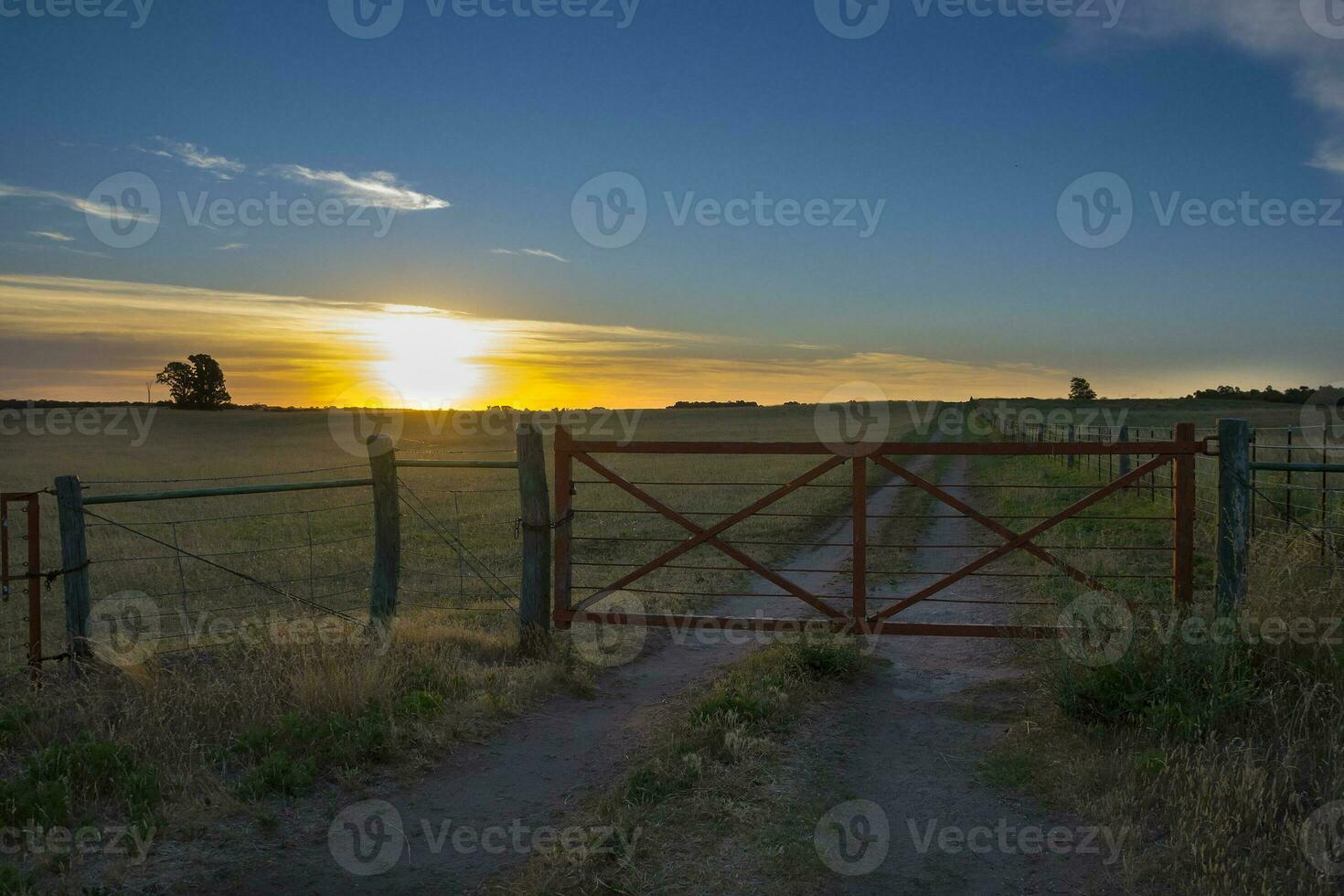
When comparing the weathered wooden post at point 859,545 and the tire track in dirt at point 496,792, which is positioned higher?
the weathered wooden post at point 859,545

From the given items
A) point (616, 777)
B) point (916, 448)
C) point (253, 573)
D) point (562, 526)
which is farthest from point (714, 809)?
point (253, 573)

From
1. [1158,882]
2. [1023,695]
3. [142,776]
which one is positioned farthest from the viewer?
[1023,695]

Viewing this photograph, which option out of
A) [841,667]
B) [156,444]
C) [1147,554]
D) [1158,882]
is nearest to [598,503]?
[1147,554]

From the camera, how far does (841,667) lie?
7.37 metres

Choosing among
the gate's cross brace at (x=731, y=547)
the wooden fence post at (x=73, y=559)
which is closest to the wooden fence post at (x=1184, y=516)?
the gate's cross brace at (x=731, y=547)

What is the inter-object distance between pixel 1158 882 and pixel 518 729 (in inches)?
165

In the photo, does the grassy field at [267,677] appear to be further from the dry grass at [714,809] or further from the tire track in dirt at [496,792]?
the dry grass at [714,809]

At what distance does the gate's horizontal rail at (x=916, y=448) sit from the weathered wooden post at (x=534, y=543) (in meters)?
0.44

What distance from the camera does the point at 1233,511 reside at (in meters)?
7.44

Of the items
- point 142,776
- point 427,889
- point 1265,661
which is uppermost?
point 1265,661

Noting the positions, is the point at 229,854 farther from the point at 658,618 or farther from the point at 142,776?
the point at 658,618

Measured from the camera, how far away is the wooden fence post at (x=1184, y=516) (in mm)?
7676

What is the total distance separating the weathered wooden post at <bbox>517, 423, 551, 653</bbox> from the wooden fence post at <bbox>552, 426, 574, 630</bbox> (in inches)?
3.7

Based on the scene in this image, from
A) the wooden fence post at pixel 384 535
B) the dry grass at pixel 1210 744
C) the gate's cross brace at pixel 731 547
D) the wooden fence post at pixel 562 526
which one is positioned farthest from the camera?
the wooden fence post at pixel 384 535
